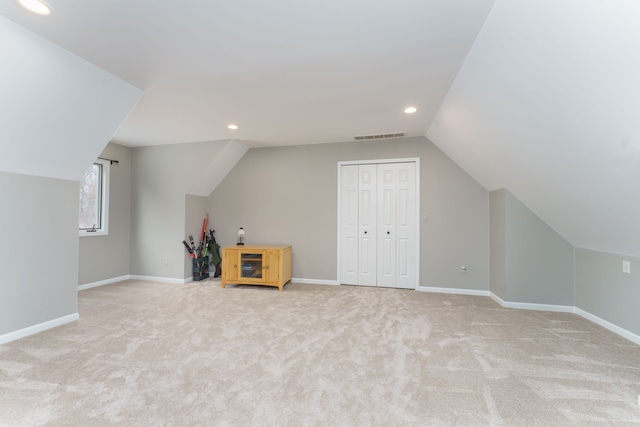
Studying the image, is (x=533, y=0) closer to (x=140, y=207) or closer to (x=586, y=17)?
(x=586, y=17)

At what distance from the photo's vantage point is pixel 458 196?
440cm

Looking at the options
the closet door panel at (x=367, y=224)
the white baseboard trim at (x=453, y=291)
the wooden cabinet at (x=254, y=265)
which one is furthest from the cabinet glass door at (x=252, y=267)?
the white baseboard trim at (x=453, y=291)

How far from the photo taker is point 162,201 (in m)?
5.01

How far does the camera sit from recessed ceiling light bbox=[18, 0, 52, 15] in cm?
169

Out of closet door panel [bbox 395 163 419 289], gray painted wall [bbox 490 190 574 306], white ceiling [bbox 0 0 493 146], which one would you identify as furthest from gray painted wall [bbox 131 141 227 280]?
gray painted wall [bbox 490 190 574 306]

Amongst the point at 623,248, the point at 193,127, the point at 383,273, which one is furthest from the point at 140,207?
the point at 623,248

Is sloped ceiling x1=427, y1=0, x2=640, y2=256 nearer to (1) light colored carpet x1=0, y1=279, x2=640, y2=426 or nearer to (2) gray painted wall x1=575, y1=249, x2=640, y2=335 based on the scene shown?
(2) gray painted wall x1=575, y1=249, x2=640, y2=335

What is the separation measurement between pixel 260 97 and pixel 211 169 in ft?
7.50

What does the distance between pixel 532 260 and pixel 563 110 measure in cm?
244

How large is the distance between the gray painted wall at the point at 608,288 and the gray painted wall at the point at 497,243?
2.66 feet

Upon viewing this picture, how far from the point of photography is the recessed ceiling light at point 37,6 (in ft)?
5.56

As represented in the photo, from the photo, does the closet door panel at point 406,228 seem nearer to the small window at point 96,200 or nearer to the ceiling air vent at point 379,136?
the ceiling air vent at point 379,136

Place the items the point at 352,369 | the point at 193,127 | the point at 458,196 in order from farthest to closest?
the point at 458,196 → the point at 193,127 → the point at 352,369

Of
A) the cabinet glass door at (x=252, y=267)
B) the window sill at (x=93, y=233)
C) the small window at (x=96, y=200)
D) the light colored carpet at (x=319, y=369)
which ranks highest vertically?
the small window at (x=96, y=200)
